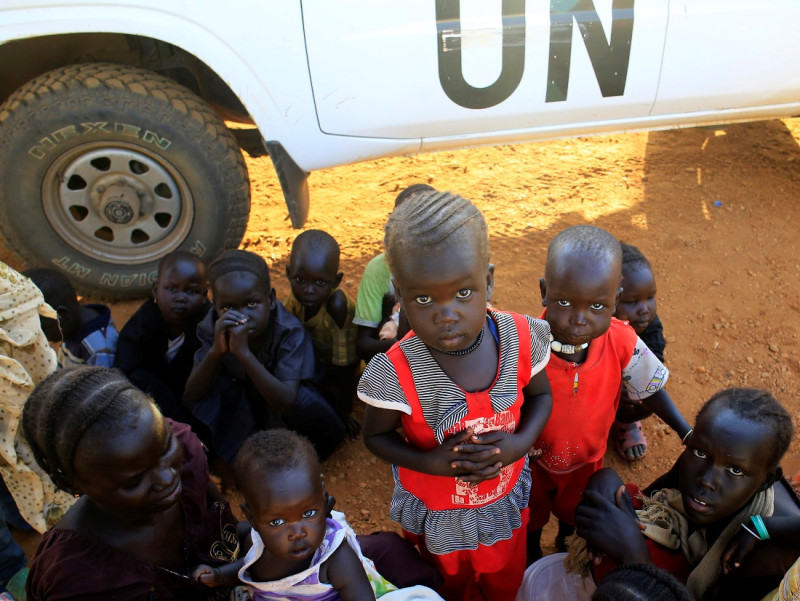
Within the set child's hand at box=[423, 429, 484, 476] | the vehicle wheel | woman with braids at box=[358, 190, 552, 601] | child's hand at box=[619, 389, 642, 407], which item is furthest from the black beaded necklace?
the vehicle wheel

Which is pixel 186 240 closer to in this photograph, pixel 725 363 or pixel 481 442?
pixel 481 442

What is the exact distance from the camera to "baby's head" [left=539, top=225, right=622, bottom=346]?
2146 mm

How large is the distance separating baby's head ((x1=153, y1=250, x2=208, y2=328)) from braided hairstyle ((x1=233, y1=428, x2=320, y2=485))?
1.34 meters

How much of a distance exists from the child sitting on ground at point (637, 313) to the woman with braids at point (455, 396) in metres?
0.84

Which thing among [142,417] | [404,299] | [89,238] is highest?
[404,299]

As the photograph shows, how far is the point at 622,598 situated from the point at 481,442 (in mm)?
552

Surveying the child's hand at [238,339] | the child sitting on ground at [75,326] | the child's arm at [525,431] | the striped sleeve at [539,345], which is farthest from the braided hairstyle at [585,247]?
the child sitting on ground at [75,326]

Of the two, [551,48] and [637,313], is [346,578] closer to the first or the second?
[637,313]

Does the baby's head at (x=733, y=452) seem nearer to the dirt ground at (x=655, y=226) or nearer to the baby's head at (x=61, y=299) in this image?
the dirt ground at (x=655, y=226)

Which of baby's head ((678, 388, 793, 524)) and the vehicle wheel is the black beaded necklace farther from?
the vehicle wheel

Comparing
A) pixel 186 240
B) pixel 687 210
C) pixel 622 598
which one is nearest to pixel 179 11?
pixel 186 240

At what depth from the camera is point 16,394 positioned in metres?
2.40

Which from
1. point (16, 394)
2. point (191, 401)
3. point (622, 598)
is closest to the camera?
point (622, 598)

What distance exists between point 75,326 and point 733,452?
2.83 metres
